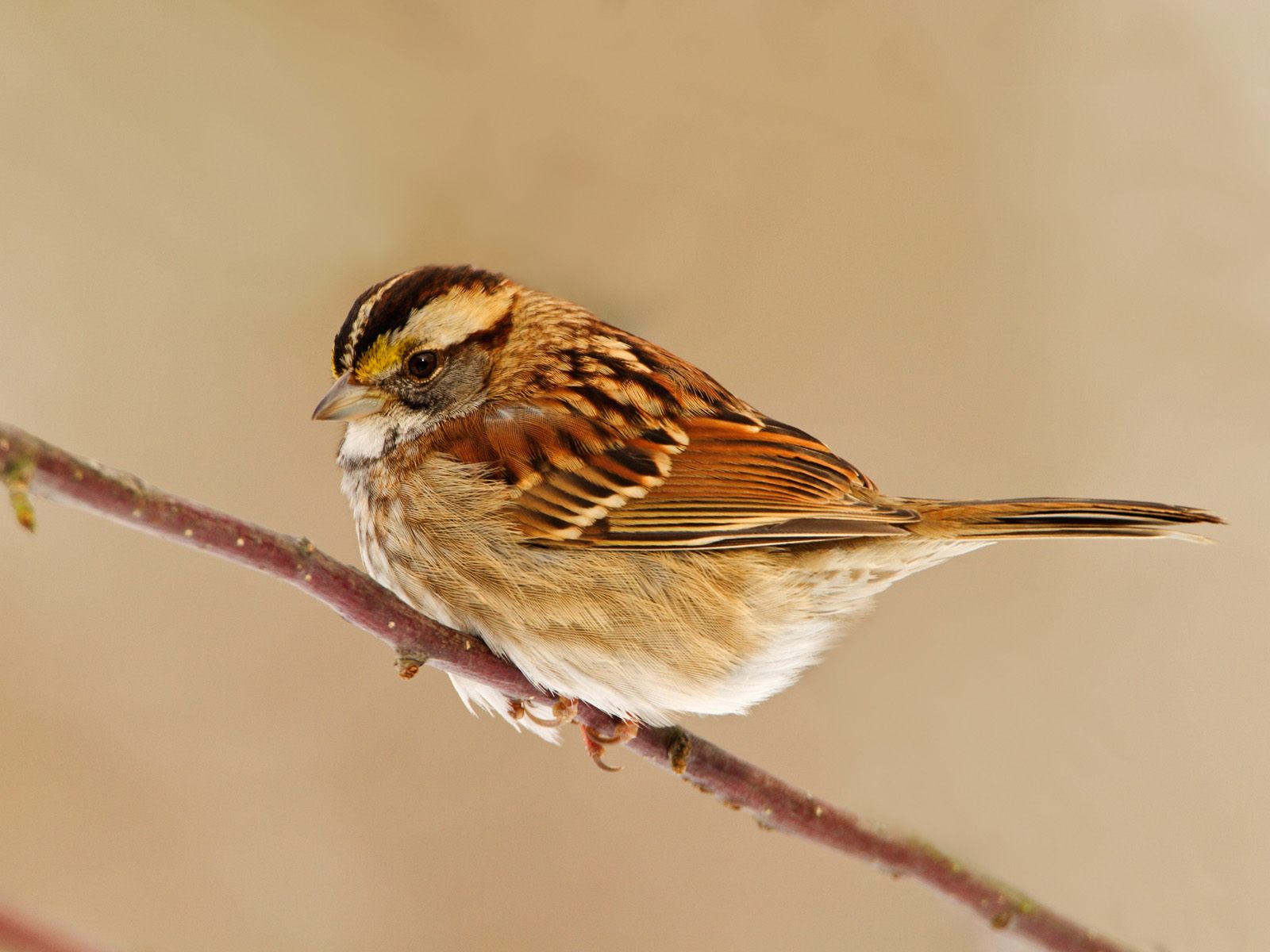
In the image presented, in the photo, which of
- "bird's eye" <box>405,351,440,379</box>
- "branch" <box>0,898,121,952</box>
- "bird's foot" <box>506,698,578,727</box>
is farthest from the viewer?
"bird's eye" <box>405,351,440,379</box>

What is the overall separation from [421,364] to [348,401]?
23cm

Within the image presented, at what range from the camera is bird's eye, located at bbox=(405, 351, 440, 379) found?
3.07m

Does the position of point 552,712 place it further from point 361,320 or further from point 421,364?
point 361,320

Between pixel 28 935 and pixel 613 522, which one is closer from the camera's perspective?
pixel 28 935

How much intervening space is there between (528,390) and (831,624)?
102 cm

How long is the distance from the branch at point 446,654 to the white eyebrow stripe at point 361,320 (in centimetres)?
91

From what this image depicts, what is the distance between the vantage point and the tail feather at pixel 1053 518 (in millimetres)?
2551

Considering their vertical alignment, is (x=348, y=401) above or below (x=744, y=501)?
below

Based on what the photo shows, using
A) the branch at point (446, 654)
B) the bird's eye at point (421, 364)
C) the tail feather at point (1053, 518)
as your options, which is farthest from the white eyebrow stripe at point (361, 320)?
the tail feather at point (1053, 518)

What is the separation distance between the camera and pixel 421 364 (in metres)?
3.10

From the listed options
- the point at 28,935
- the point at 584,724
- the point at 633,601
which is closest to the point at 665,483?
the point at 633,601

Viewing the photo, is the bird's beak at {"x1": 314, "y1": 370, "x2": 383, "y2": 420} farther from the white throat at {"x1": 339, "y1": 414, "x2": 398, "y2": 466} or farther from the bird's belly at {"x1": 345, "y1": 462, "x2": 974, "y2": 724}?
the bird's belly at {"x1": 345, "y1": 462, "x2": 974, "y2": 724}

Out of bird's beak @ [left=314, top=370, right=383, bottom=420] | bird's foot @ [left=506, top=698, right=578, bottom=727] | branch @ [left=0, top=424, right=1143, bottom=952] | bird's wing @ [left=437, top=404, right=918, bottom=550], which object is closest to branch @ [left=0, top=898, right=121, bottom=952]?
branch @ [left=0, top=424, right=1143, bottom=952]

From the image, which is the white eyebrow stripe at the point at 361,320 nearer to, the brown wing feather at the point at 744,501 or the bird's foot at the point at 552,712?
the brown wing feather at the point at 744,501
